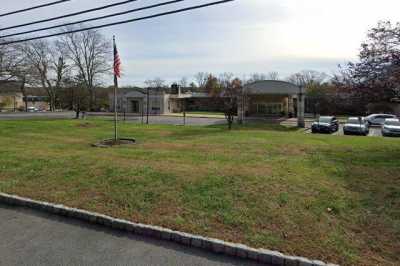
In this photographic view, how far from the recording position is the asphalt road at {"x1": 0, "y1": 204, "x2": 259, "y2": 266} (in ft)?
12.5

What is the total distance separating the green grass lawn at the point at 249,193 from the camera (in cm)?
407

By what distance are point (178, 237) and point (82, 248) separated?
1253mm

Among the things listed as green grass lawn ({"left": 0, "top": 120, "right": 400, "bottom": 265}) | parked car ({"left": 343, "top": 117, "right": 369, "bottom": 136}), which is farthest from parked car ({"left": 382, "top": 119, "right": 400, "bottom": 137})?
green grass lawn ({"left": 0, "top": 120, "right": 400, "bottom": 265})

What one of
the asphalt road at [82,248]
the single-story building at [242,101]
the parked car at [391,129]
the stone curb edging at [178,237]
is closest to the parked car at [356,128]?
the parked car at [391,129]

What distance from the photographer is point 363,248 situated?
3.79m

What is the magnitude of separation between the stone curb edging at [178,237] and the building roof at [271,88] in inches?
1166

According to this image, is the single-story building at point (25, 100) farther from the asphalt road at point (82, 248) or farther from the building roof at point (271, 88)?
the asphalt road at point (82, 248)

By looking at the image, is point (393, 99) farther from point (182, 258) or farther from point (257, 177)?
point (182, 258)

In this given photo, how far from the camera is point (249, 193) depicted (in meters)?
5.56

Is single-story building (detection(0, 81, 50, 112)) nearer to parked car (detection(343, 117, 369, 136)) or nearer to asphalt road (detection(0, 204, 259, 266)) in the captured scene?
parked car (detection(343, 117, 369, 136))

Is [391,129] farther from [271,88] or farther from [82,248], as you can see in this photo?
[82,248]

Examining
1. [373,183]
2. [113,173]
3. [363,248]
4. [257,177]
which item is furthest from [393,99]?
[113,173]

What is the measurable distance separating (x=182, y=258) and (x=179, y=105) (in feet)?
199

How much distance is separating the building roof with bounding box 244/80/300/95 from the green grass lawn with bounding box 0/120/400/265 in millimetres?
24988
